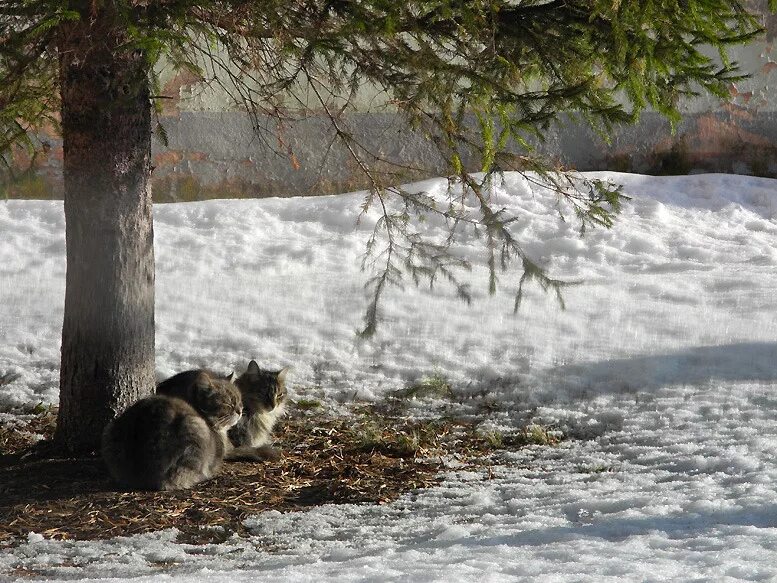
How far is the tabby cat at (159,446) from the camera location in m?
4.60

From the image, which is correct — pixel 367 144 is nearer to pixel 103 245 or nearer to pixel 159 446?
pixel 103 245

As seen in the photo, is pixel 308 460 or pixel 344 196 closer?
pixel 308 460

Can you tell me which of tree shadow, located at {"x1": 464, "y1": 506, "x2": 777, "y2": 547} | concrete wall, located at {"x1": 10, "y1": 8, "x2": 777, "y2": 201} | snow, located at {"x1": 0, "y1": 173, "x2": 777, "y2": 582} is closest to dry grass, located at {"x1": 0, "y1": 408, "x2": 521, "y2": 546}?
snow, located at {"x1": 0, "y1": 173, "x2": 777, "y2": 582}

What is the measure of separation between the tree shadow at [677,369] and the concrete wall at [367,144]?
150 inches

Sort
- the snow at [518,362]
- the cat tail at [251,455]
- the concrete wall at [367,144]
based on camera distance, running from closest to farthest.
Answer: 1. the snow at [518,362]
2. the cat tail at [251,455]
3. the concrete wall at [367,144]

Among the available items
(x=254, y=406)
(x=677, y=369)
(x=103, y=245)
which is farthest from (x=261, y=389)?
(x=677, y=369)

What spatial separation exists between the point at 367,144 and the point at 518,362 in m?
4.26

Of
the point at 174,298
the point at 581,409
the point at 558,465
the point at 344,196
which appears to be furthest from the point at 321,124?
the point at 558,465

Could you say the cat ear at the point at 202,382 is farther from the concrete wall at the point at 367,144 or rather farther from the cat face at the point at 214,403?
the concrete wall at the point at 367,144

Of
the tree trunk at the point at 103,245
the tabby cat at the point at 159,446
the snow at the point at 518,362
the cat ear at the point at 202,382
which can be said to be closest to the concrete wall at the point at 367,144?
the snow at the point at 518,362

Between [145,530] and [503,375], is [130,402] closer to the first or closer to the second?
[145,530]

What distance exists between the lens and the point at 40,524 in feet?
14.0

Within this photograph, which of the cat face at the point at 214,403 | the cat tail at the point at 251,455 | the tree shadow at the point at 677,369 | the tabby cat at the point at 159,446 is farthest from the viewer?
the tree shadow at the point at 677,369

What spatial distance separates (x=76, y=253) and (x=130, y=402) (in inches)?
33.5
